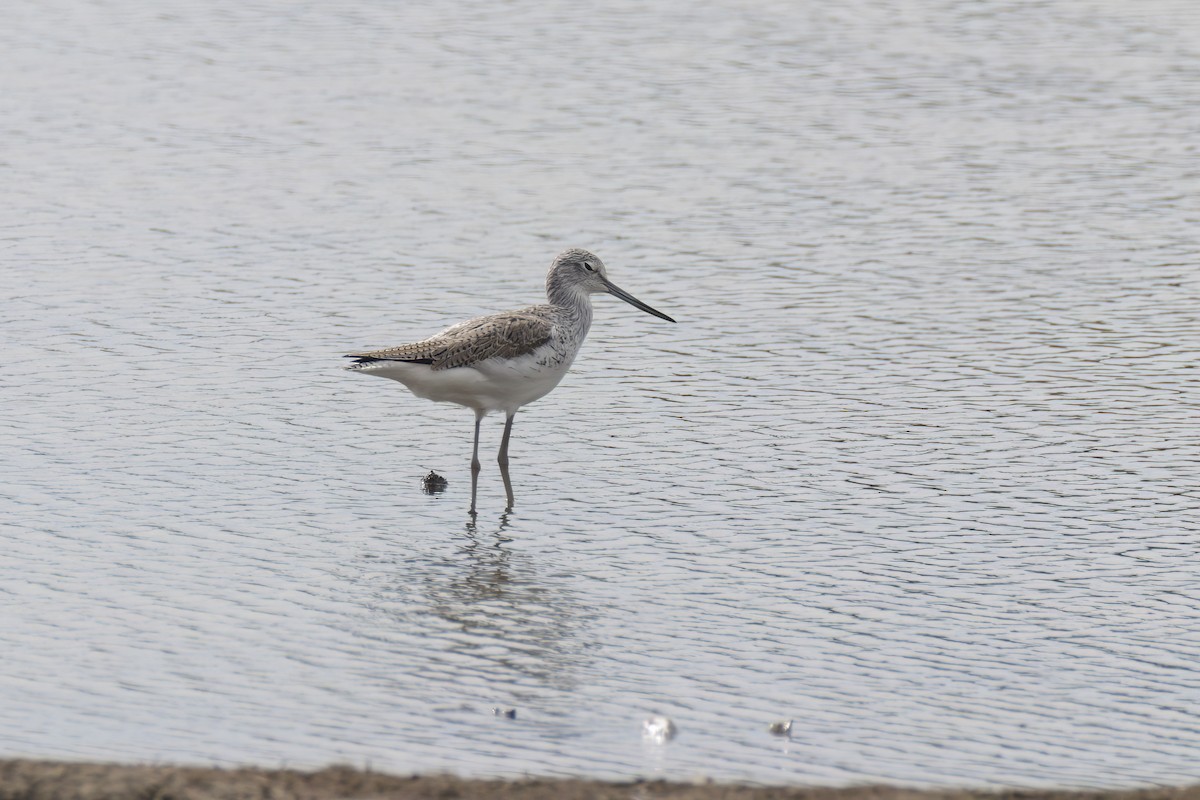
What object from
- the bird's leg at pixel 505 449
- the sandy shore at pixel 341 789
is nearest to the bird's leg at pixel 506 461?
the bird's leg at pixel 505 449

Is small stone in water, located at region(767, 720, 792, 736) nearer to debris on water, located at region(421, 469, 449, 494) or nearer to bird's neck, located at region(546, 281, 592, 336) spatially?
debris on water, located at region(421, 469, 449, 494)

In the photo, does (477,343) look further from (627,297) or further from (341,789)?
(341,789)

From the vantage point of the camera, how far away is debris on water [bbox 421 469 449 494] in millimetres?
11031

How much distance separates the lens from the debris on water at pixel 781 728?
290 inches

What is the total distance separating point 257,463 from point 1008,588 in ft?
15.2

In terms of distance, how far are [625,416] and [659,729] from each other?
5187mm

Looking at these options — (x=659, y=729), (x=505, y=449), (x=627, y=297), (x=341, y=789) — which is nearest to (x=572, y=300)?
(x=627, y=297)

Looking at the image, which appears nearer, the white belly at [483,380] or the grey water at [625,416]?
the grey water at [625,416]

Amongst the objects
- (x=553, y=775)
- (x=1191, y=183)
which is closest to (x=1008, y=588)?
(x=553, y=775)

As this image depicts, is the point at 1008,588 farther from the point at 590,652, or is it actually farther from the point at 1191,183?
the point at 1191,183

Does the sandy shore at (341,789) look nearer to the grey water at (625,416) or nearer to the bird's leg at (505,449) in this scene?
the grey water at (625,416)

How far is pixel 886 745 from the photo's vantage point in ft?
23.8

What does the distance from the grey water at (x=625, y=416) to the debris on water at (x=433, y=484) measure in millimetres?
67

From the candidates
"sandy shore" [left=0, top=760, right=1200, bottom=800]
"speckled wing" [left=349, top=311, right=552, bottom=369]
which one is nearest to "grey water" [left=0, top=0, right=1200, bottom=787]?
"sandy shore" [left=0, top=760, right=1200, bottom=800]
